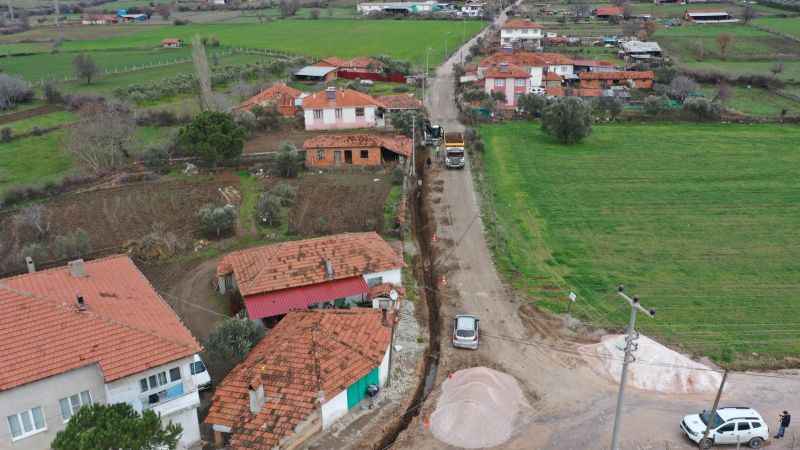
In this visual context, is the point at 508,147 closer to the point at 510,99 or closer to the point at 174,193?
the point at 510,99

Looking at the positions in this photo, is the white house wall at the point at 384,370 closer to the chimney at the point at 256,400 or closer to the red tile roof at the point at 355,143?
the chimney at the point at 256,400

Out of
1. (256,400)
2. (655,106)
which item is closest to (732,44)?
(655,106)

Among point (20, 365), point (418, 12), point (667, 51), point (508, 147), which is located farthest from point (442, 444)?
point (418, 12)

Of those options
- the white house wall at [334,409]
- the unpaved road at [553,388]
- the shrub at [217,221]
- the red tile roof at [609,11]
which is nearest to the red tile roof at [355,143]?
the shrub at [217,221]

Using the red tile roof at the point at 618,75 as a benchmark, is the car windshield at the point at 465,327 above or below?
below

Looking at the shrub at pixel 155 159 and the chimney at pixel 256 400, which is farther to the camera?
the shrub at pixel 155 159

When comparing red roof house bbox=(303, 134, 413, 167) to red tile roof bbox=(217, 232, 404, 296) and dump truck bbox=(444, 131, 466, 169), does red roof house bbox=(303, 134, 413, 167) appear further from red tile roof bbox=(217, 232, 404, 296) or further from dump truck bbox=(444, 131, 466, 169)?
red tile roof bbox=(217, 232, 404, 296)

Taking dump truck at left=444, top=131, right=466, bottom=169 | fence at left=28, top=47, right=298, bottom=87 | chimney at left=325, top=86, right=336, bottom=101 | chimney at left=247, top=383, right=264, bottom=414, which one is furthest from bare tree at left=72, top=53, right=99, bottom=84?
chimney at left=247, top=383, right=264, bottom=414
